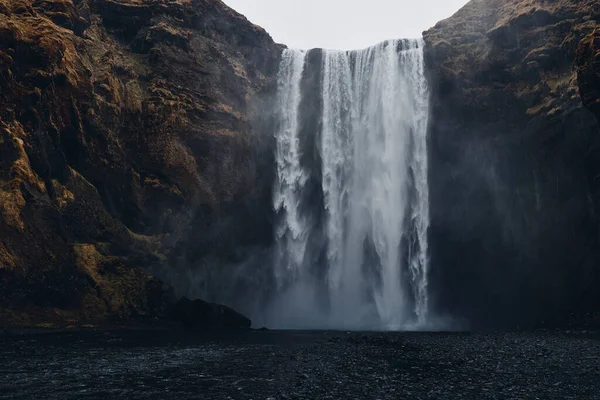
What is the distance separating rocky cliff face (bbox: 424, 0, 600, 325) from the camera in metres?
46.8

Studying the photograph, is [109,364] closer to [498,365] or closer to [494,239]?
[498,365]

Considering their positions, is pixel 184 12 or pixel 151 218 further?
pixel 184 12

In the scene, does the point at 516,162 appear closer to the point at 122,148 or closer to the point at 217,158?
the point at 217,158

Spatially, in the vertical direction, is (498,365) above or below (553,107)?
below

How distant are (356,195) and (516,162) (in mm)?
18434

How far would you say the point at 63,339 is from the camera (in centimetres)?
3234

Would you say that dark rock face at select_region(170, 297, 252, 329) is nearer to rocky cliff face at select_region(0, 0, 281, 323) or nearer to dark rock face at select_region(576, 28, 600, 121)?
rocky cliff face at select_region(0, 0, 281, 323)

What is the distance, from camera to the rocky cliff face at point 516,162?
46.8m

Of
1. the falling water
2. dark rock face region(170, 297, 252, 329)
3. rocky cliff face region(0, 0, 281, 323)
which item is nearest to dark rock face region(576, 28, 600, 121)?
the falling water

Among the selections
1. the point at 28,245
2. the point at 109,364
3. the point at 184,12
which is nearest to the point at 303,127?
the point at 184,12

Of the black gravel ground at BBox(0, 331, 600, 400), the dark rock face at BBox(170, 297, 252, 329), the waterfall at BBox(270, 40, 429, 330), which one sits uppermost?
the waterfall at BBox(270, 40, 429, 330)

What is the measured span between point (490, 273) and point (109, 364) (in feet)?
139

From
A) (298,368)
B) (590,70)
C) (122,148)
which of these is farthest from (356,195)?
(298,368)

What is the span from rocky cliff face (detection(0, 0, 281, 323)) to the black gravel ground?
33.9 feet
